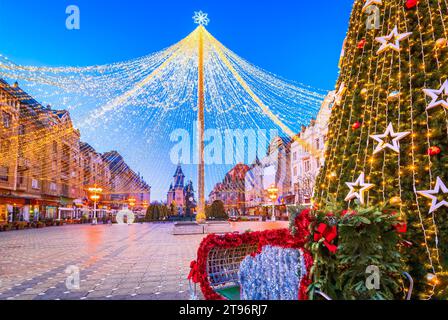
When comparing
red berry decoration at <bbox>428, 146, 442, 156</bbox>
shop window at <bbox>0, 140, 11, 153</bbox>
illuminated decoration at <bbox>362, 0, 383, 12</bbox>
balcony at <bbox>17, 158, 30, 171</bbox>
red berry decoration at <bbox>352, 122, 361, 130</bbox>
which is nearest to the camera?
red berry decoration at <bbox>428, 146, 442, 156</bbox>

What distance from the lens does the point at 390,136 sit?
4770 millimetres

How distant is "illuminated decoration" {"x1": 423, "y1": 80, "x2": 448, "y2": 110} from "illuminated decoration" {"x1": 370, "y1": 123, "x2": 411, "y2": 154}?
49cm

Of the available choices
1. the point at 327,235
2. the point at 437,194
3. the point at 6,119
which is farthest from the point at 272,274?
the point at 6,119

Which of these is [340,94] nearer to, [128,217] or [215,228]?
[215,228]

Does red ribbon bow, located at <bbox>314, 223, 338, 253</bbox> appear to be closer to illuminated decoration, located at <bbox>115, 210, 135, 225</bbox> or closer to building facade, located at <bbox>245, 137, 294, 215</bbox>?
building facade, located at <bbox>245, 137, 294, 215</bbox>

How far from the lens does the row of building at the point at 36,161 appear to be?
3105 cm

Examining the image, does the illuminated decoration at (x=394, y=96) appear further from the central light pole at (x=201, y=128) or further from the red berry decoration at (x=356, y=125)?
the central light pole at (x=201, y=128)

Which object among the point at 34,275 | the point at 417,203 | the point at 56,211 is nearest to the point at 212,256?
the point at 417,203

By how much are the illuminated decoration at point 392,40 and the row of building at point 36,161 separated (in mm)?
17763

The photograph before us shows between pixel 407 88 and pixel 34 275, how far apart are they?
352 inches

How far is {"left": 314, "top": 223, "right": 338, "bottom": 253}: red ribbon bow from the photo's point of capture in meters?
3.44

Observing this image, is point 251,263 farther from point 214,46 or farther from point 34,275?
point 214,46

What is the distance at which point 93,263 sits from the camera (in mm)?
9922

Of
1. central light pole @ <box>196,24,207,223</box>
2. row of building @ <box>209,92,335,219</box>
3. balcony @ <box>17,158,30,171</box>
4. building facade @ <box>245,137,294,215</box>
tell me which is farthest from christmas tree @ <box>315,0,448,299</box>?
building facade @ <box>245,137,294,215</box>
